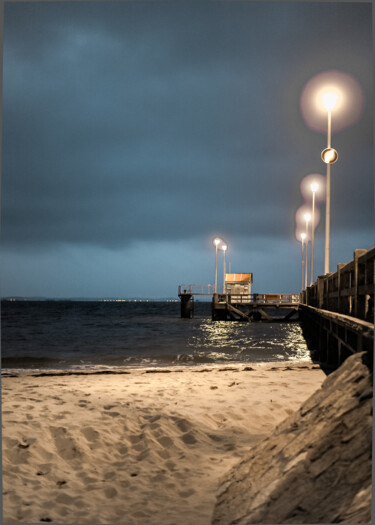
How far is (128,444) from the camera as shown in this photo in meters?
6.09

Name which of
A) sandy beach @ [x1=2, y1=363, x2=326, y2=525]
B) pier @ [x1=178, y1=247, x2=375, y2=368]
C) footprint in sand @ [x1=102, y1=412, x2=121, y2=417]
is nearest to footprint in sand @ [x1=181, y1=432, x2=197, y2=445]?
sandy beach @ [x1=2, y1=363, x2=326, y2=525]

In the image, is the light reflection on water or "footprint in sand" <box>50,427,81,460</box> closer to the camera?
"footprint in sand" <box>50,427,81,460</box>

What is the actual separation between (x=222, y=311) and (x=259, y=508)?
4402 cm

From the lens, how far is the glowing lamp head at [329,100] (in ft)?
42.6

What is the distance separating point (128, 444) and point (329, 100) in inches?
437

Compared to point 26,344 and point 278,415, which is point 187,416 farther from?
point 26,344

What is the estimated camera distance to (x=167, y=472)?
5.23m

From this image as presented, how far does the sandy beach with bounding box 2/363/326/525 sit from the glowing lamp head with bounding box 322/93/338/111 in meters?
7.92

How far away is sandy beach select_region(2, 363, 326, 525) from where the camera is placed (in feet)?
14.4

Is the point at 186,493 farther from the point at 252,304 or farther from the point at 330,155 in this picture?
the point at 252,304

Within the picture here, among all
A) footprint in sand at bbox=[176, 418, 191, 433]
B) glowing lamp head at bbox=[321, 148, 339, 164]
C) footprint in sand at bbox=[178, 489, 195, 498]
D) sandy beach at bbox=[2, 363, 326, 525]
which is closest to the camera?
sandy beach at bbox=[2, 363, 326, 525]

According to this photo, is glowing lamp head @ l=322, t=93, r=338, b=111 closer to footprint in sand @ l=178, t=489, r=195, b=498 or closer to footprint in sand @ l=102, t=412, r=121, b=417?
footprint in sand @ l=102, t=412, r=121, b=417

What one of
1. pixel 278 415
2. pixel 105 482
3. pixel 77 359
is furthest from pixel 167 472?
pixel 77 359

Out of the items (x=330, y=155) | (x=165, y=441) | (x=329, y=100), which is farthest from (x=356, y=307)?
(x=330, y=155)
